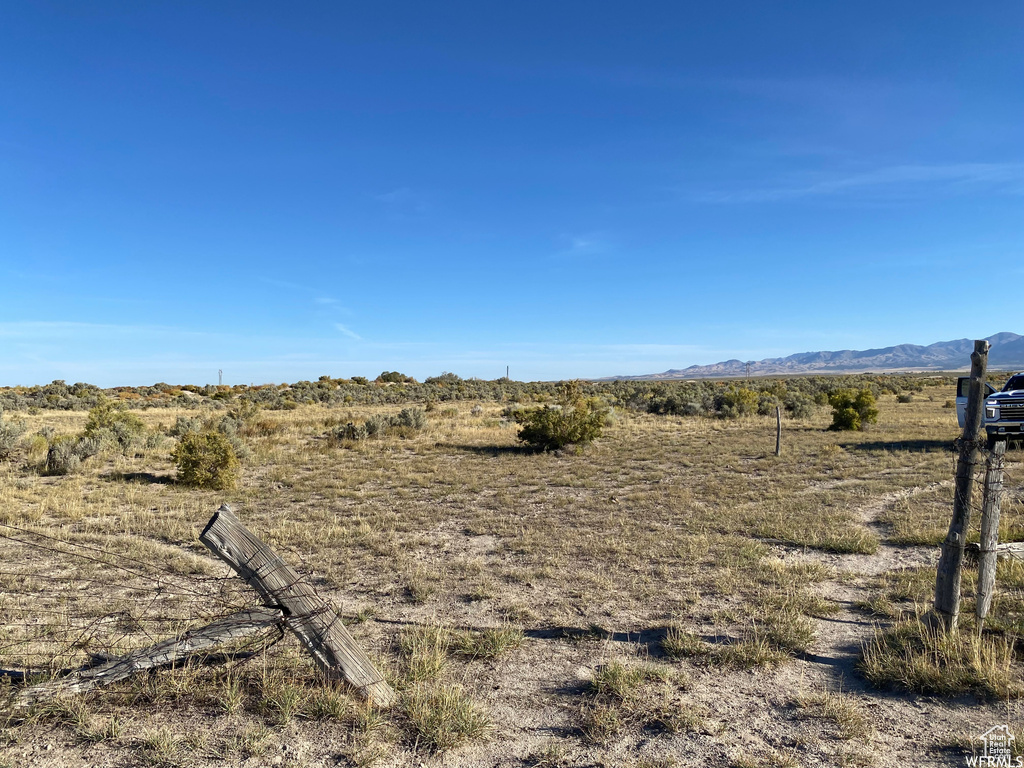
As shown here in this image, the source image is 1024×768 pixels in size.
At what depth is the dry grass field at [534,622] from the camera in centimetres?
361

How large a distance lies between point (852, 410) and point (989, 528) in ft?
68.1

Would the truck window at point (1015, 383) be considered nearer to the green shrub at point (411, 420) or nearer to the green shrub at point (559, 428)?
the green shrub at point (559, 428)

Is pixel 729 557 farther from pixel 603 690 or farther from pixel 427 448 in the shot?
pixel 427 448

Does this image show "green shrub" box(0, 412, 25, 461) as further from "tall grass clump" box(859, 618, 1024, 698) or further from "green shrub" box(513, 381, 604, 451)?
"tall grass clump" box(859, 618, 1024, 698)

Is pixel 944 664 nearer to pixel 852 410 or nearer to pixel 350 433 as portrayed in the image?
pixel 350 433

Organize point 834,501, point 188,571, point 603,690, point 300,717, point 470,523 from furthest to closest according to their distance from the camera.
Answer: point 834,501 < point 470,523 < point 188,571 < point 603,690 < point 300,717

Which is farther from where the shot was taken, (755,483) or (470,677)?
(755,483)

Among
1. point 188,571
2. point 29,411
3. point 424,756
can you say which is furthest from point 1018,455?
point 29,411

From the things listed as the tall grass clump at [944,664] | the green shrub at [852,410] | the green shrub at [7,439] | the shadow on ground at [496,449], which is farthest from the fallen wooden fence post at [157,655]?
the green shrub at [852,410]

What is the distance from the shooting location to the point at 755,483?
1284 cm

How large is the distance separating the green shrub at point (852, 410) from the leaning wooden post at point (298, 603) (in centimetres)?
2403

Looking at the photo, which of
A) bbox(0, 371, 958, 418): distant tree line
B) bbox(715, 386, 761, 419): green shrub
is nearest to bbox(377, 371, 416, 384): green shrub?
bbox(0, 371, 958, 418): distant tree line

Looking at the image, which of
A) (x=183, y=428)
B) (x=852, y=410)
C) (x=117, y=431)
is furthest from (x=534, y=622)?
(x=852, y=410)

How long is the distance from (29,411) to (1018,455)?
1754 inches
